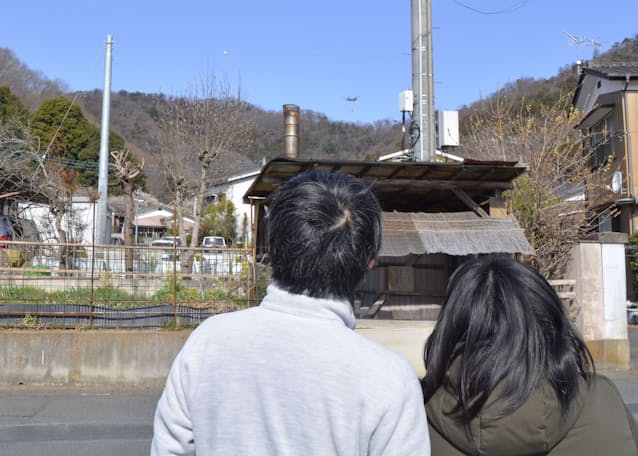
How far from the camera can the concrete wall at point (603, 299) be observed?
34.2 feet

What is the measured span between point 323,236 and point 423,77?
10.4m

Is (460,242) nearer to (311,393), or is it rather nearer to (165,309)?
(165,309)

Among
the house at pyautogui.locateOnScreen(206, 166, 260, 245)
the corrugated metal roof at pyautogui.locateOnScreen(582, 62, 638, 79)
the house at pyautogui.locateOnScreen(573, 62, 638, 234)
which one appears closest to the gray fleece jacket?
the house at pyautogui.locateOnScreen(573, 62, 638, 234)

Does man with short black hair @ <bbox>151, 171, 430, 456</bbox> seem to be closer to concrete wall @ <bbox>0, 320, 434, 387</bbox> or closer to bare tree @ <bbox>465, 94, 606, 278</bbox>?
concrete wall @ <bbox>0, 320, 434, 387</bbox>

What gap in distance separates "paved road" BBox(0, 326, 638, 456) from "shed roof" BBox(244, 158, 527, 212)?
368 cm

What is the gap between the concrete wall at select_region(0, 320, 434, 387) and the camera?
8.99 m

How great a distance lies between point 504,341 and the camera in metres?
1.90

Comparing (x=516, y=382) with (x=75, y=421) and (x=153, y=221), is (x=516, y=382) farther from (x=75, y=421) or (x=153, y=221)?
(x=153, y=221)

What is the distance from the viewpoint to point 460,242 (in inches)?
377

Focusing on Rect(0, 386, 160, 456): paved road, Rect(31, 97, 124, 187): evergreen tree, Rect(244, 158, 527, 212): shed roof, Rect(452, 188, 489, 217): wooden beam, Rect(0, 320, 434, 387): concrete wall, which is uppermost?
Rect(31, 97, 124, 187): evergreen tree

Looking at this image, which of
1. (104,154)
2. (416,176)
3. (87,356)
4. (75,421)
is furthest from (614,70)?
(75,421)

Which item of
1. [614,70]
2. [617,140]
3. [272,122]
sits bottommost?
[617,140]

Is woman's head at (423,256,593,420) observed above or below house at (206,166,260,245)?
below

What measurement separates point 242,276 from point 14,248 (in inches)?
144
